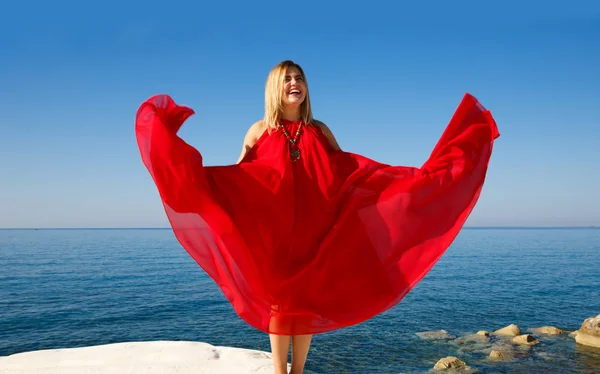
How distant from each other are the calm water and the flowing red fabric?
51.3 ft

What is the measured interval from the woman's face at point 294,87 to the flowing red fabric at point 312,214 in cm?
22

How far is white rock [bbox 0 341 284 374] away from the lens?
7.60 meters

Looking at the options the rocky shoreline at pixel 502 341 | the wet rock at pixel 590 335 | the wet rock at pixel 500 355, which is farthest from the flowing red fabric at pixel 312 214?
the wet rock at pixel 590 335


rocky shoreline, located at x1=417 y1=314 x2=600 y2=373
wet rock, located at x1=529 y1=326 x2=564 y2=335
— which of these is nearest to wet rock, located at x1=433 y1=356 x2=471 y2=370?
rocky shoreline, located at x1=417 y1=314 x2=600 y2=373

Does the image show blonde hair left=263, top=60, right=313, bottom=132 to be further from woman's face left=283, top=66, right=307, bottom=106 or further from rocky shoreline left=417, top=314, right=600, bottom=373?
rocky shoreline left=417, top=314, right=600, bottom=373

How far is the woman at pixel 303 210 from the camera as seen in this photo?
11.6 feet

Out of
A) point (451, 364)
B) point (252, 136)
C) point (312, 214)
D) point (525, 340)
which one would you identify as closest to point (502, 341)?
point (525, 340)

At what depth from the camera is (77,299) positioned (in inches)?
1433

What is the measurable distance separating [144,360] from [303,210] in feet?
20.0

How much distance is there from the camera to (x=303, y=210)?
148 inches

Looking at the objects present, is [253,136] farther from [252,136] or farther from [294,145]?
[294,145]

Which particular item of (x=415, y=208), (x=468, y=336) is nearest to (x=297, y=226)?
(x=415, y=208)

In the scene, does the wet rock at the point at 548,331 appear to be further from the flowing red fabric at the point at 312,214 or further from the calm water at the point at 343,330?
the flowing red fabric at the point at 312,214

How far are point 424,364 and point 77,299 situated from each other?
28.5 meters
